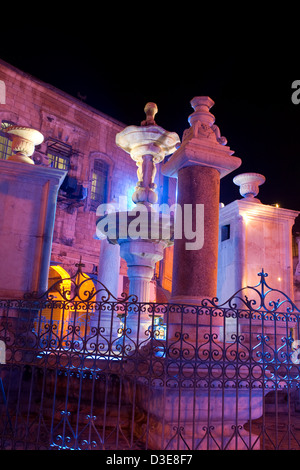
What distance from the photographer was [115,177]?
22.8 m

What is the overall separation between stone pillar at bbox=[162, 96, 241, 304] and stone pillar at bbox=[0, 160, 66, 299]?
256cm

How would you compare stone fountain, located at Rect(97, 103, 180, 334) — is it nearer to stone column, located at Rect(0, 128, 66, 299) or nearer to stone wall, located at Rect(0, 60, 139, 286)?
stone column, located at Rect(0, 128, 66, 299)

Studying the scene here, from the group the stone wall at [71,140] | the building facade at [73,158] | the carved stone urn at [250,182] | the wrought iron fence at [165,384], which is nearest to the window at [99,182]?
the building facade at [73,158]

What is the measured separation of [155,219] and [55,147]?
1272cm

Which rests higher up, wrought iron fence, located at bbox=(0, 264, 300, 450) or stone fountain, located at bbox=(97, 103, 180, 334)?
stone fountain, located at bbox=(97, 103, 180, 334)

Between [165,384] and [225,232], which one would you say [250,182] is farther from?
[165,384]

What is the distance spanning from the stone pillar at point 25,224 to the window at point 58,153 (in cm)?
1289

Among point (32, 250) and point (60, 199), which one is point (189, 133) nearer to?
point (32, 250)

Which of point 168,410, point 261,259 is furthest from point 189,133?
point 261,259

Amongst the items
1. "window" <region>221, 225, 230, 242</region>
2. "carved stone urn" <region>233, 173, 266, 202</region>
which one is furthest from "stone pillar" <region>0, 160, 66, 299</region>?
"carved stone urn" <region>233, 173, 266, 202</region>

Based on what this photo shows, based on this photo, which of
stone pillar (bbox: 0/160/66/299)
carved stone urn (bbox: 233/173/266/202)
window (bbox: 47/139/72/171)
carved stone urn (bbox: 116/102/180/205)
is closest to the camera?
stone pillar (bbox: 0/160/66/299)

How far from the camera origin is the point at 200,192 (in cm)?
628

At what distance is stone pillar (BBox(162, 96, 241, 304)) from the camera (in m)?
5.93

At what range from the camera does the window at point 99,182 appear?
22.2 metres
